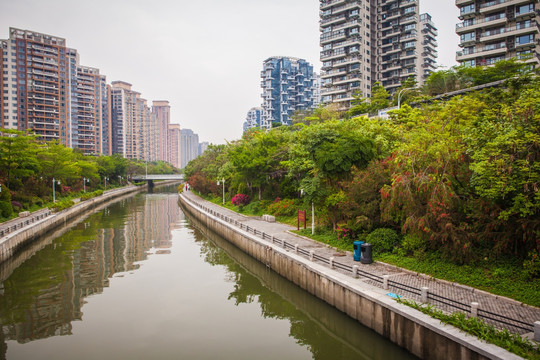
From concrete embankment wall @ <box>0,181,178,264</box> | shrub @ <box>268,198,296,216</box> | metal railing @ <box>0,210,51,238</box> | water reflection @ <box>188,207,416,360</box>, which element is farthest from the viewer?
shrub @ <box>268,198,296,216</box>

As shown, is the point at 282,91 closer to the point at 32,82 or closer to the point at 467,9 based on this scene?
the point at 32,82

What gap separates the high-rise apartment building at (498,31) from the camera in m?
44.4

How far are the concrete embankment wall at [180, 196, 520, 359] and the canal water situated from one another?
433 mm

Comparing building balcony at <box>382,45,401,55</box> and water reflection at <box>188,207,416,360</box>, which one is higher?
building balcony at <box>382,45,401,55</box>

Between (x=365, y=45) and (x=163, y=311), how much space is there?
69.4m

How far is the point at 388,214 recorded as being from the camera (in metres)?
17.3

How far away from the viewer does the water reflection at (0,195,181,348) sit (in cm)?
1488

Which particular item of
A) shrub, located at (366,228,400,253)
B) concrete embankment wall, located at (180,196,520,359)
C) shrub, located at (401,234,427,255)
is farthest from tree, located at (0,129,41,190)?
shrub, located at (401,234,427,255)

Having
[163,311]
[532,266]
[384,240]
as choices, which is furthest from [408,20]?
[163,311]

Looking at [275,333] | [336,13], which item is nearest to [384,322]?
[275,333]

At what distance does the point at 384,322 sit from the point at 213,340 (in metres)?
6.20

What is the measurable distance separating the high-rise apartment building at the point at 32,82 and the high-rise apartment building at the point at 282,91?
6451 cm

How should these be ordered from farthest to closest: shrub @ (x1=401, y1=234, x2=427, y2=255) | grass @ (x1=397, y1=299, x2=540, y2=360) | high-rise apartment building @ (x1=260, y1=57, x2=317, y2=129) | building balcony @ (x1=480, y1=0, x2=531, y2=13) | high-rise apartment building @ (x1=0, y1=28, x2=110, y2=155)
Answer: high-rise apartment building @ (x1=260, y1=57, x2=317, y2=129) → high-rise apartment building @ (x1=0, y1=28, x2=110, y2=155) → building balcony @ (x1=480, y1=0, x2=531, y2=13) → shrub @ (x1=401, y1=234, x2=427, y2=255) → grass @ (x1=397, y1=299, x2=540, y2=360)

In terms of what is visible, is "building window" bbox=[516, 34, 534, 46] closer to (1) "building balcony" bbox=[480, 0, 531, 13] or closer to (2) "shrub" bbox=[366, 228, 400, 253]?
(1) "building balcony" bbox=[480, 0, 531, 13]
